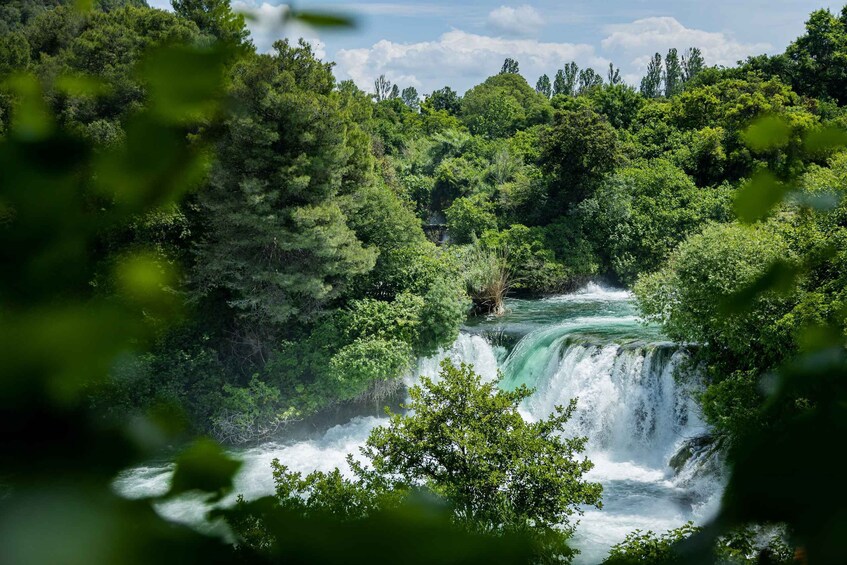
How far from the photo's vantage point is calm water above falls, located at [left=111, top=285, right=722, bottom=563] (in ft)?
25.3

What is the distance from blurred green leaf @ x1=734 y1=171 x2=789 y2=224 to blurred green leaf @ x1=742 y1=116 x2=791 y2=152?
0.08 m

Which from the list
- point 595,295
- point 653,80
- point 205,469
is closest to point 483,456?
point 205,469

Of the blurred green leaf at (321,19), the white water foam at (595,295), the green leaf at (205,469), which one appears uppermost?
the blurred green leaf at (321,19)

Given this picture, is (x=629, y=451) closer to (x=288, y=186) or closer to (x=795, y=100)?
(x=288, y=186)

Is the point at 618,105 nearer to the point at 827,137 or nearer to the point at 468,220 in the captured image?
the point at 468,220

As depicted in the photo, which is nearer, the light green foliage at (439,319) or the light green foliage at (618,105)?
the light green foliage at (439,319)

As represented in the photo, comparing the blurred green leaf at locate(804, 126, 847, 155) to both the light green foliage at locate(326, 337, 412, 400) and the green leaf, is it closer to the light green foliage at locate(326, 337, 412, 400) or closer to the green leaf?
the green leaf

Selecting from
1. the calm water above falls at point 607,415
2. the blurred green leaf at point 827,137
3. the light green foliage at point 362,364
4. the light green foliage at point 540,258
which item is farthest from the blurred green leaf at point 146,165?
the light green foliage at point 540,258

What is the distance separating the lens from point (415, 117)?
36156 mm

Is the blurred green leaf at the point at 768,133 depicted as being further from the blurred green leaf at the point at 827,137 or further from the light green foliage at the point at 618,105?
the light green foliage at the point at 618,105

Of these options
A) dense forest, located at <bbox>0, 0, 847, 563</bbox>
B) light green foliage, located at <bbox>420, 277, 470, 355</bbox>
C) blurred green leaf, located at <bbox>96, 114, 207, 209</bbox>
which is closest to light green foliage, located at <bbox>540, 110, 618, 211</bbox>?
dense forest, located at <bbox>0, 0, 847, 563</bbox>

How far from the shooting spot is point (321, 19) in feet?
2.55

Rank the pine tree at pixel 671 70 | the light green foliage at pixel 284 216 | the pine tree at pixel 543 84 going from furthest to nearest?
the pine tree at pixel 543 84, the pine tree at pixel 671 70, the light green foliage at pixel 284 216

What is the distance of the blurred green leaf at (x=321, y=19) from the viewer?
0.77 meters
